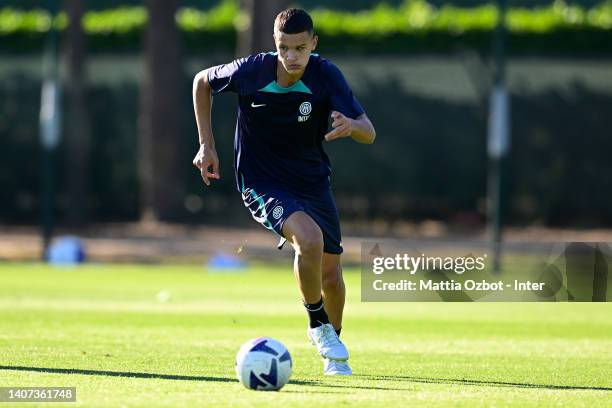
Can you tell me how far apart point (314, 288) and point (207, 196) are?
2186 centimetres

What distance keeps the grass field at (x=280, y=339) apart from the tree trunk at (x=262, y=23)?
24.6 ft

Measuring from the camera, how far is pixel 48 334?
39.9 feet

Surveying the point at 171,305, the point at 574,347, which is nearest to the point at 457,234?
the point at 171,305

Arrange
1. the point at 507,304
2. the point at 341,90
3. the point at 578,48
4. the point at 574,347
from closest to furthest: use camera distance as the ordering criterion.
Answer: the point at 341,90 < the point at 574,347 < the point at 507,304 < the point at 578,48

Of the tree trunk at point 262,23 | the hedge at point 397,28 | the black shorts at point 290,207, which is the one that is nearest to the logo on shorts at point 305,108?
the black shorts at point 290,207

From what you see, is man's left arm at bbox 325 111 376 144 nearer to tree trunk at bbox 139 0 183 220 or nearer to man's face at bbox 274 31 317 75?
man's face at bbox 274 31 317 75

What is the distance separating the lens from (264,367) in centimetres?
826

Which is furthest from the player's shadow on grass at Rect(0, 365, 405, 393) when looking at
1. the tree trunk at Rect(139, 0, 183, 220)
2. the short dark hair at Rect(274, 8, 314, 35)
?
the tree trunk at Rect(139, 0, 183, 220)

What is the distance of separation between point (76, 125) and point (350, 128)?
21.5 m

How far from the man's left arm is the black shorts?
0.58 m

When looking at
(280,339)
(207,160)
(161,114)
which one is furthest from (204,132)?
(161,114)

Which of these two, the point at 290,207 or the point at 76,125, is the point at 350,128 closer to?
the point at 290,207

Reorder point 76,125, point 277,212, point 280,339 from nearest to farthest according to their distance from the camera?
point 277,212 < point 280,339 < point 76,125

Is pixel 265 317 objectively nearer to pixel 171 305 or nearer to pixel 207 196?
pixel 171 305
